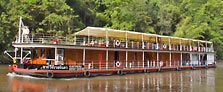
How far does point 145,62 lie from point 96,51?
8.44 m

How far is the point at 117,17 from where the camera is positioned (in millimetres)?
62094

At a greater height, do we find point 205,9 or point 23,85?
point 205,9

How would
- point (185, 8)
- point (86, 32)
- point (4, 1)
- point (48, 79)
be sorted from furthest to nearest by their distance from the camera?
point (185, 8)
point (4, 1)
point (86, 32)
point (48, 79)

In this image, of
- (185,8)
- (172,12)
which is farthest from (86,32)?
(185,8)

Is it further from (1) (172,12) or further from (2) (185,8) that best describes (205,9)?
(1) (172,12)

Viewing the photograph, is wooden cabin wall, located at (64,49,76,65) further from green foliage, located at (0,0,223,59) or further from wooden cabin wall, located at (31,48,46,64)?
green foliage, located at (0,0,223,59)

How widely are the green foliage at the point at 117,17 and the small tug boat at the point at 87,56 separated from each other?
14.6 metres

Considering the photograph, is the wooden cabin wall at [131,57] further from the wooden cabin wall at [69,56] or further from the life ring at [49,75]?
the life ring at [49,75]

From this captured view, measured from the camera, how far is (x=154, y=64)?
38.2 m

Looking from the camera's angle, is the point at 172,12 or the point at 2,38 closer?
the point at 2,38

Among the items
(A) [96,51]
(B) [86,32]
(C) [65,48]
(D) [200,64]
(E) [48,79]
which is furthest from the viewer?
(D) [200,64]

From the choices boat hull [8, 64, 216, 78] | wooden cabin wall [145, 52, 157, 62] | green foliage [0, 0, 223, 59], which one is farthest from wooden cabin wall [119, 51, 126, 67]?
green foliage [0, 0, 223, 59]

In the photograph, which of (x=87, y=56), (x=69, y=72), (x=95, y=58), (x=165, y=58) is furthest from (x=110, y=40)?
(x=69, y=72)

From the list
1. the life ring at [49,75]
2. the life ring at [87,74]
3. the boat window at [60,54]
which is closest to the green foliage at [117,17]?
the boat window at [60,54]
